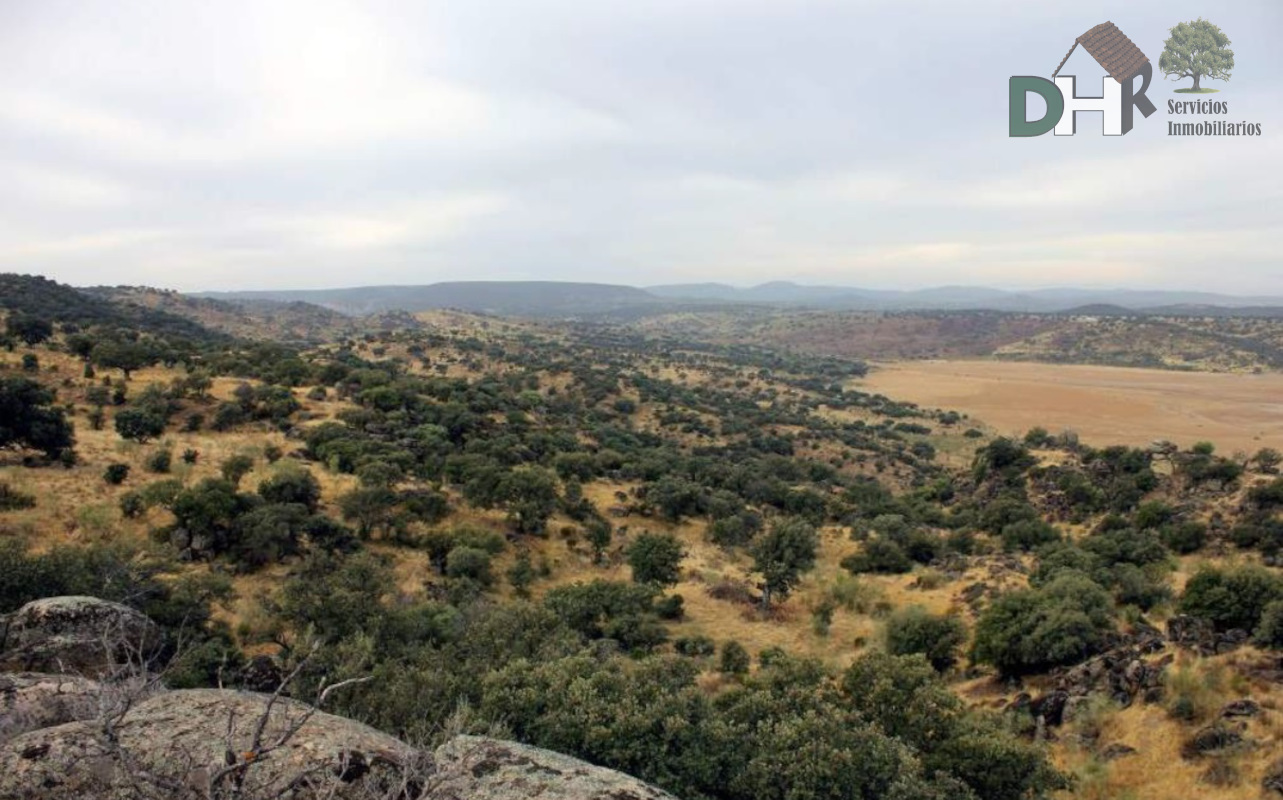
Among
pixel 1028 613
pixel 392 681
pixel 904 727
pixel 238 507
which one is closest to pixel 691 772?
pixel 904 727

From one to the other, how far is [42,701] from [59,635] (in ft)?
13.2

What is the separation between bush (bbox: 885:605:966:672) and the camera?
61.7ft

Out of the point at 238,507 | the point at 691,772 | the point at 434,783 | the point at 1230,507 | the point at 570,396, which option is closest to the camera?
the point at 434,783

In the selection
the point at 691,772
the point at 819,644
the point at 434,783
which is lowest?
the point at 819,644

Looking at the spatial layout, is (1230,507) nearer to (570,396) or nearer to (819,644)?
(819,644)

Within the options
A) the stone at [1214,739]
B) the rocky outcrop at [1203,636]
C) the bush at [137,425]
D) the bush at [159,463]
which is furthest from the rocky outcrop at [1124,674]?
the bush at [137,425]

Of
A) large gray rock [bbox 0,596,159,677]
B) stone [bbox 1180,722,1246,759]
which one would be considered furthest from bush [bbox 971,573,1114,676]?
large gray rock [bbox 0,596,159,677]

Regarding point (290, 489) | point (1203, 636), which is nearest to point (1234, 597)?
point (1203, 636)

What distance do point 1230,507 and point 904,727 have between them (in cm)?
2658

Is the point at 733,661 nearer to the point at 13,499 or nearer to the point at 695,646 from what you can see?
the point at 695,646

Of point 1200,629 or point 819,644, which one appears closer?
point 1200,629

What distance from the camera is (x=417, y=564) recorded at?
84.3ft

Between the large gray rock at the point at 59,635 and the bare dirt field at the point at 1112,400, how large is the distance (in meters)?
71.5

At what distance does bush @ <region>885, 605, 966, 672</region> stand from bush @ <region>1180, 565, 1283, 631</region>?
577cm
